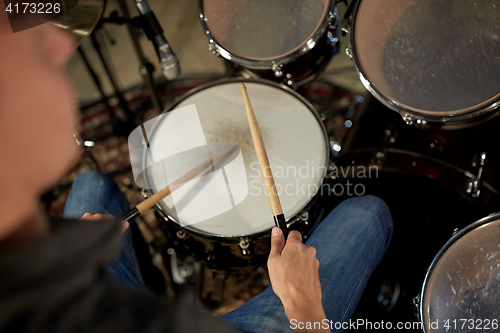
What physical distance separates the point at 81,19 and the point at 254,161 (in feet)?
1.74

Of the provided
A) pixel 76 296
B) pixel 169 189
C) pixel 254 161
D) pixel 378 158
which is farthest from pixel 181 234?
pixel 378 158

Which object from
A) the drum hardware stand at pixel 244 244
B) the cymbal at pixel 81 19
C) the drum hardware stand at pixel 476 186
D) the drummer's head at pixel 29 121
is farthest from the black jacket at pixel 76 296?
the drum hardware stand at pixel 476 186

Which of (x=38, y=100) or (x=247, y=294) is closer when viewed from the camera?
(x=38, y=100)

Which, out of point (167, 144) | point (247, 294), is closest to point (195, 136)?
point (167, 144)

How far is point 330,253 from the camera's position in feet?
2.25

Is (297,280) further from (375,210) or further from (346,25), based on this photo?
(346,25)

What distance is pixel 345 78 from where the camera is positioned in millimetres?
1444

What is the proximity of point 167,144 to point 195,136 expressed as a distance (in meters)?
0.07

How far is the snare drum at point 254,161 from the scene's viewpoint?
70 cm

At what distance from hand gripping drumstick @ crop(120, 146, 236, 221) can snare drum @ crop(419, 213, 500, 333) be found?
478mm

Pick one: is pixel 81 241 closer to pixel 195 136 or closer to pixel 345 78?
pixel 195 136

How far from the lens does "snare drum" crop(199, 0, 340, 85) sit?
0.84 meters

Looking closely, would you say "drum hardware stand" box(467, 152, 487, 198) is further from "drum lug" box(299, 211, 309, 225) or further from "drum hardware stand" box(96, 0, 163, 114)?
"drum hardware stand" box(96, 0, 163, 114)

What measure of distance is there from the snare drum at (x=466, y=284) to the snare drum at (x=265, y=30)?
0.56m
